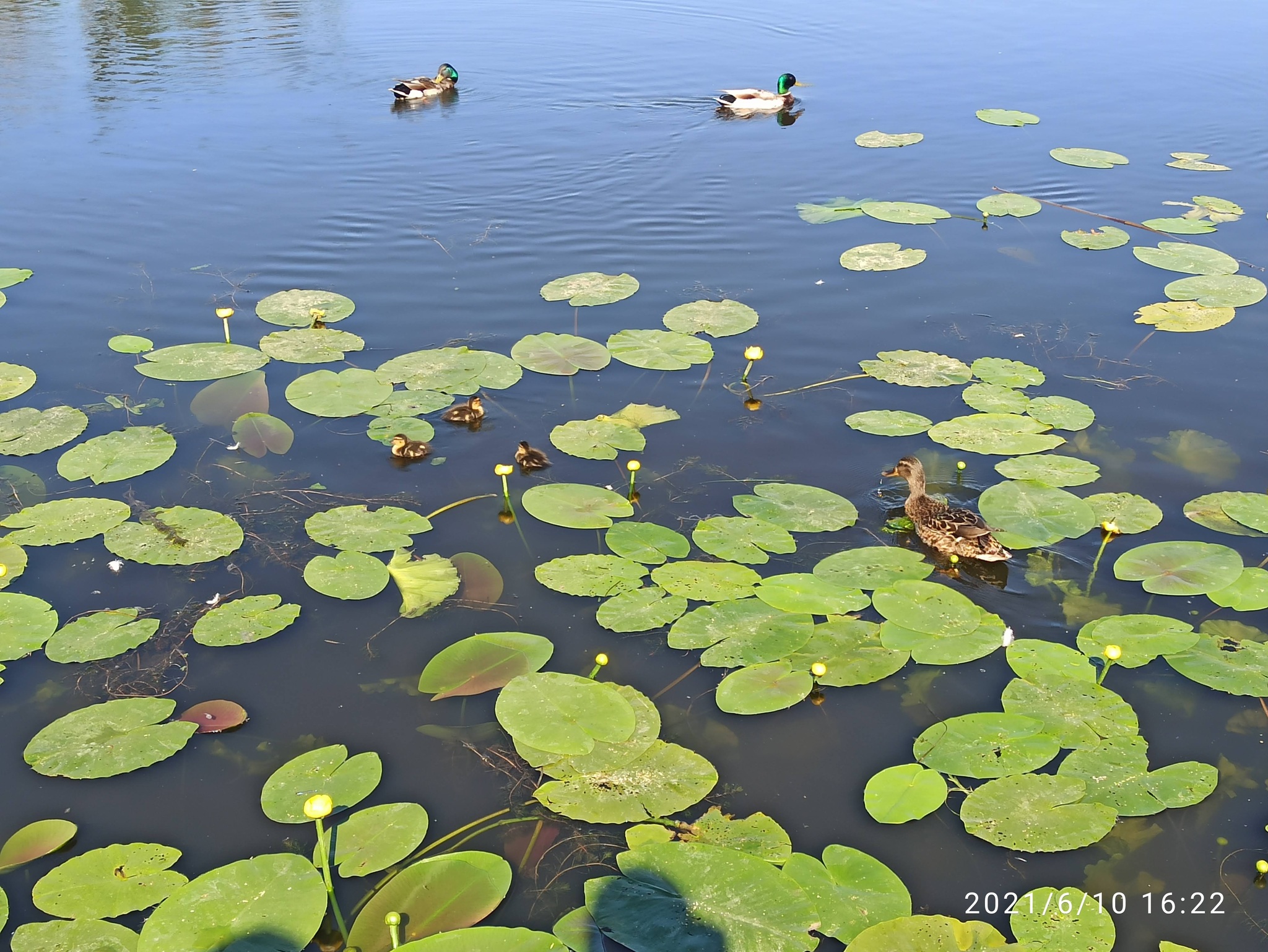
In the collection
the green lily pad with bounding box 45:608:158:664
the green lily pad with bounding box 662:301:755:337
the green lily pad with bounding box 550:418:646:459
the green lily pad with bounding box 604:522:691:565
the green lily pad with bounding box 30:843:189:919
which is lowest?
the green lily pad with bounding box 30:843:189:919

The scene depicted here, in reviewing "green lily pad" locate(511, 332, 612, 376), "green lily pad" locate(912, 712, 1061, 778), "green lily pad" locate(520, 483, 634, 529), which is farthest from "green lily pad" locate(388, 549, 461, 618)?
"green lily pad" locate(912, 712, 1061, 778)

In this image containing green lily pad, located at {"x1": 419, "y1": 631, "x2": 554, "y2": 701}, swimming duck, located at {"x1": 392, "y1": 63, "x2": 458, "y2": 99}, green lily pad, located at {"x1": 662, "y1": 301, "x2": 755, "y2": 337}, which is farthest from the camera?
swimming duck, located at {"x1": 392, "y1": 63, "x2": 458, "y2": 99}

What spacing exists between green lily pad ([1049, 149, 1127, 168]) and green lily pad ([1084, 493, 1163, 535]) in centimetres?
787

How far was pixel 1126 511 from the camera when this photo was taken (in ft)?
21.9

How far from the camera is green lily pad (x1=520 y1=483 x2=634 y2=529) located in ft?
22.0

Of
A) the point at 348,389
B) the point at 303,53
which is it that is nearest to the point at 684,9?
the point at 303,53

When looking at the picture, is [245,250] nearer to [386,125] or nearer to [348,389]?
[348,389]

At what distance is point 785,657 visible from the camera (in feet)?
18.2

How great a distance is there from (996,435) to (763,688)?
11.0 feet

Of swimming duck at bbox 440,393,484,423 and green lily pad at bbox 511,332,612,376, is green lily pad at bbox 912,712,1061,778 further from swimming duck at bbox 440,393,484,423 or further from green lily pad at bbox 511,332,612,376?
green lily pad at bbox 511,332,612,376

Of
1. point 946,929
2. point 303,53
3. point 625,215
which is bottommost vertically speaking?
point 946,929

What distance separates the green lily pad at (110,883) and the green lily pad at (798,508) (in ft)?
11.6

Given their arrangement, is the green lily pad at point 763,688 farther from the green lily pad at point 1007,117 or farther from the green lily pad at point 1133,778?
the green lily pad at point 1007,117

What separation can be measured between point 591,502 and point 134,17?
19.8 meters
